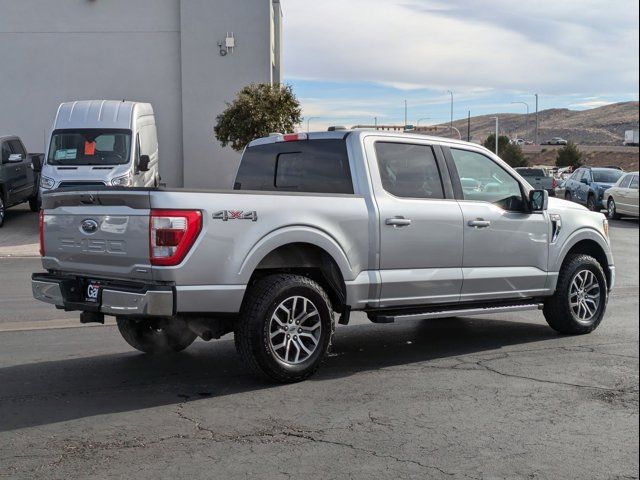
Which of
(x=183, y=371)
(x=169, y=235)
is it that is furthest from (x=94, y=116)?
(x=169, y=235)

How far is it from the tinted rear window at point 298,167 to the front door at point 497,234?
1.17 m

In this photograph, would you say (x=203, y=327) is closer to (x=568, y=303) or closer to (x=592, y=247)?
(x=568, y=303)

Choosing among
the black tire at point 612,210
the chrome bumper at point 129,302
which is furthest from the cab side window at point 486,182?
the black tire at point 612,210

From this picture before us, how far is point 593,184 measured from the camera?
2755cm

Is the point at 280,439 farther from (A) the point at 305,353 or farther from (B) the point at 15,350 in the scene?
(B) the point at 15,350

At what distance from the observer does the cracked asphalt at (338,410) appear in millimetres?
4609

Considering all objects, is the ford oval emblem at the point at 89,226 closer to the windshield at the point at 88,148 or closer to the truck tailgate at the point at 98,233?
the truck tailgate at the point at 98,233

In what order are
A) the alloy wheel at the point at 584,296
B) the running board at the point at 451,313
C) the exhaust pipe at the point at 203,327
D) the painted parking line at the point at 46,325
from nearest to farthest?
the exhaust pipe at the point at 203,327 → the running board at the point at 451,313 → the alloy wheel at the point at 584,296 → the painted parking line at the point at 46,325

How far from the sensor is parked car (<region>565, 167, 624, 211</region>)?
89.0 ft

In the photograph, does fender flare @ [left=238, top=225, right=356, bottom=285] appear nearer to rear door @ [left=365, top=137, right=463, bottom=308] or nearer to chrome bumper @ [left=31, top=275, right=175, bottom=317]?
rear door @ [left=365, top=137, right=463, bottom=308]

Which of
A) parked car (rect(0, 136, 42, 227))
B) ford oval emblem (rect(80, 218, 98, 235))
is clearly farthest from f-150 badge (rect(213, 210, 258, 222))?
parked car (rect(0, 136, 42, 227))

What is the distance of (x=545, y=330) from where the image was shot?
880 cm

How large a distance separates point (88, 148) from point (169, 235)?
45.9 ft

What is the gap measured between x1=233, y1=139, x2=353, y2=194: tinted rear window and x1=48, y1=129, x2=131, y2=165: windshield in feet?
38.2
